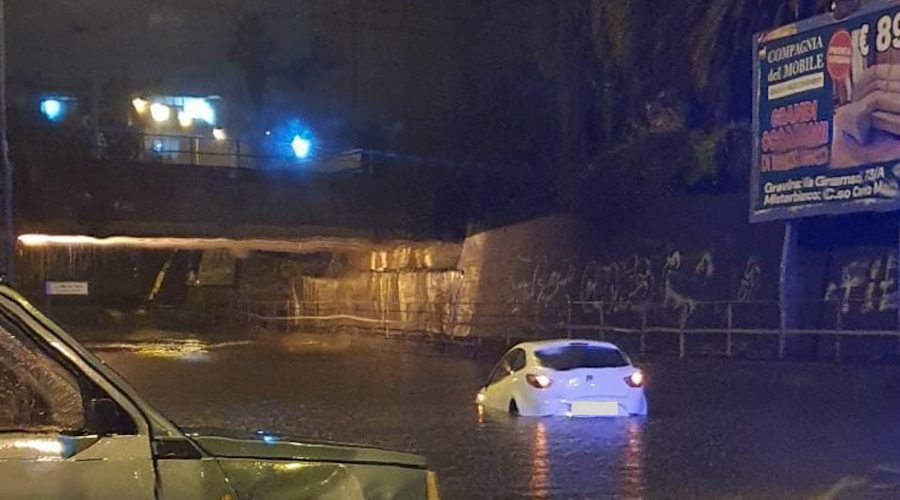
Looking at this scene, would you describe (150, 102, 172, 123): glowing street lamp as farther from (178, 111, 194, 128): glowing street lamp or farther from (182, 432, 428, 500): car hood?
(182, 432, 428, 500): car hood

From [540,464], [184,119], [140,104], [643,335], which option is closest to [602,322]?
[643,335]

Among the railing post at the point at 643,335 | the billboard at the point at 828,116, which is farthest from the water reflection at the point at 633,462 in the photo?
the railing post at the point at 643,335

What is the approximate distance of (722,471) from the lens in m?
12.2

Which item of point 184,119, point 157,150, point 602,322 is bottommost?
point 602,322

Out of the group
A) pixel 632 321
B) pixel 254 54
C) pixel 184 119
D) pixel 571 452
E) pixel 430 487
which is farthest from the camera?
pixel 184 119

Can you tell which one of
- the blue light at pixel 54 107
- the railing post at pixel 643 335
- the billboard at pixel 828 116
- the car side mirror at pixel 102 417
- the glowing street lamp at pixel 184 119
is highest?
the glowing street lamp at pixel 184 119

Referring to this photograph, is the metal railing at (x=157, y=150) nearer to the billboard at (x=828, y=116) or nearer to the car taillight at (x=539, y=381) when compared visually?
the billboard at (x=828, y=116)

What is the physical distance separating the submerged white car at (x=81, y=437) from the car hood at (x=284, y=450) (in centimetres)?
5

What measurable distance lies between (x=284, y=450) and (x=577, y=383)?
1337cm

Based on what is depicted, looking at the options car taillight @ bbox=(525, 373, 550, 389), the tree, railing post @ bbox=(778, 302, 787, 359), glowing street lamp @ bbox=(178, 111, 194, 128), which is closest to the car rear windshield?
car taillight @ bbox=(525, 373, 550, 389)

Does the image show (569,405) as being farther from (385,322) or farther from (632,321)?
(385,322)

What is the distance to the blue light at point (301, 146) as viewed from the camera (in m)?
36.9

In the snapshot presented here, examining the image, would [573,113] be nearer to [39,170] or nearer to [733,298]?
[733,298]

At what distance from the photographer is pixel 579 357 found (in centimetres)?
1744
